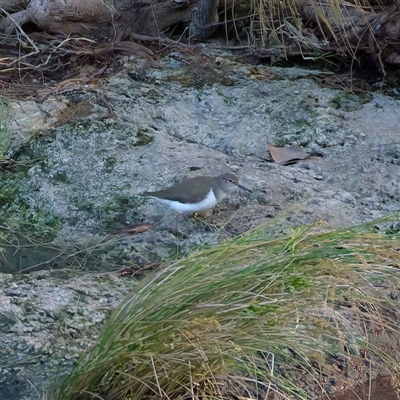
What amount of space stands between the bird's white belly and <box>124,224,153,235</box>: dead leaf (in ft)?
0.61

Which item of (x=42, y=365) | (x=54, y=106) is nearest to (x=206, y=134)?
(x=54, y=106)

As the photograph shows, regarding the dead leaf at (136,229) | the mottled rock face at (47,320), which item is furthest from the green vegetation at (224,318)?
the dead leaf at (136,229)

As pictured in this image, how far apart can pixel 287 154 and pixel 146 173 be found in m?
0.96

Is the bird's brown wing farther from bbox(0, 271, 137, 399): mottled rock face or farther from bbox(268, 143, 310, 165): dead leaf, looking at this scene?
bbox(268, 143, 310, 165): dead leaf

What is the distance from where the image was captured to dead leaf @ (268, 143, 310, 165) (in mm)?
5168

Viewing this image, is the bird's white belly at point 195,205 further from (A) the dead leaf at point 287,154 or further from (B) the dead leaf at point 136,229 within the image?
(A) the dead leaf at point 287,154

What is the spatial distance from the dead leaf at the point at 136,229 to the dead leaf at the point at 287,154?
3.69 ft

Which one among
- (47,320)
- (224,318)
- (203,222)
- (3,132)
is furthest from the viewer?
(3,132)

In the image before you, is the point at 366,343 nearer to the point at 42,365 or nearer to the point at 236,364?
the point at 236,364

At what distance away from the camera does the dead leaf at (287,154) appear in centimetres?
517

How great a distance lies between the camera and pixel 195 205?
4395 mm

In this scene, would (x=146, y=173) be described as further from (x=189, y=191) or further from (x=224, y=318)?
(x=224, y=318)

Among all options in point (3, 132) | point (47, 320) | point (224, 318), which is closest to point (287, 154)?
point (3, 132)

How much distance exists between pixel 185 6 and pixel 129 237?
303 cm
